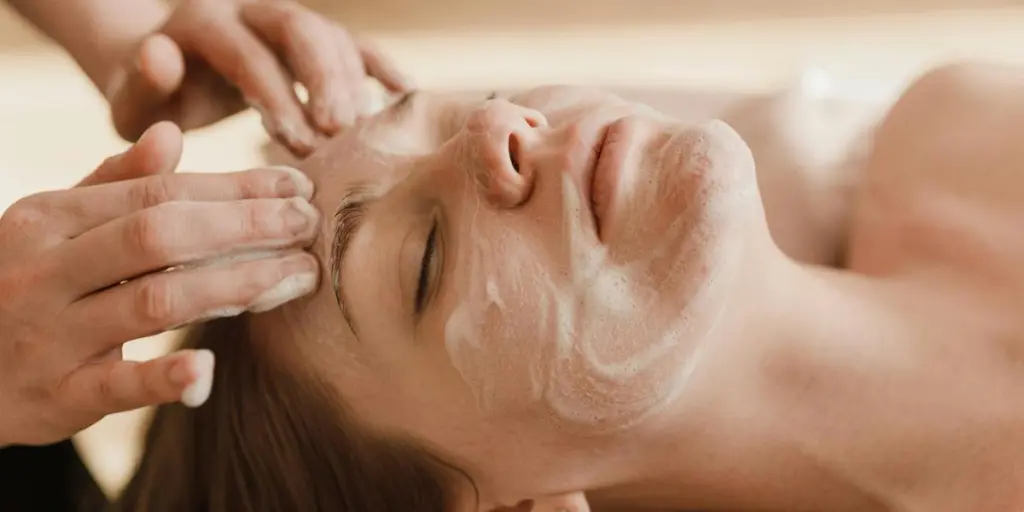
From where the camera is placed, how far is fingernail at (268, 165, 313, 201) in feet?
2.25

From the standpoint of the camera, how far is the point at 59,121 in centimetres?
154

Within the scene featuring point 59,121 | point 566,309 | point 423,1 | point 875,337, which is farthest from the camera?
point 423,1

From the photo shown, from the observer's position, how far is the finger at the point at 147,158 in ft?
2.24

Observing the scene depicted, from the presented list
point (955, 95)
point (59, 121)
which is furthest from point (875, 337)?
point (59, 121)

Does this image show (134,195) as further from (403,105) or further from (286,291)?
(403,105)

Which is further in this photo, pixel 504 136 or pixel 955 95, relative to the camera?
pixel 955 95

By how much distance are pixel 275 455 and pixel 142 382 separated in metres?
0.24

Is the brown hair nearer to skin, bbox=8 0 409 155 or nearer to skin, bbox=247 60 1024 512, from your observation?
skin, bbox=247 60 1024 512

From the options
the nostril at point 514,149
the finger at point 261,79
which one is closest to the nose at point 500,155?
the nostril at point 514,149

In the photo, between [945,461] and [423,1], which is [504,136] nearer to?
[945,461]

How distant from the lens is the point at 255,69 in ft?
2.80

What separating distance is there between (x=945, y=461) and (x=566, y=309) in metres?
0.37

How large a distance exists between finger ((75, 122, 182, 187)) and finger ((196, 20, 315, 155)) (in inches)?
5.8

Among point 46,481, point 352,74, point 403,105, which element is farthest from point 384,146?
point 46,481
